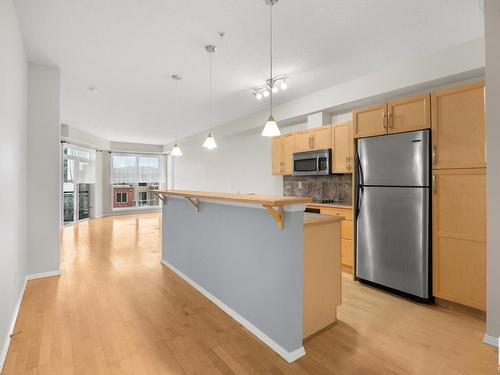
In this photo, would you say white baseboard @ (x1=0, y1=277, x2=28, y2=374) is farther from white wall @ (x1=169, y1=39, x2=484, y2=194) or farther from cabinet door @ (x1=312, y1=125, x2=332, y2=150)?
white wall @ (x1=169, y1=39, x2=484, y2=194)

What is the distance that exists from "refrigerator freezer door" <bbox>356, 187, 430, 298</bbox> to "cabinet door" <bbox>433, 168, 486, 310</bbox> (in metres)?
0.12

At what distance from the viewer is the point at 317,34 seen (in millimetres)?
2760

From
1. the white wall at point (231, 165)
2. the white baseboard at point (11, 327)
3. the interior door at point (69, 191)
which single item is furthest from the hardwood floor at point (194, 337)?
the interior door at point (69, 191)

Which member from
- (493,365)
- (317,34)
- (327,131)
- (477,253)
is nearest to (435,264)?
(477,253)

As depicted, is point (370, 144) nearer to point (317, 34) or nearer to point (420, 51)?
point (420, 51)

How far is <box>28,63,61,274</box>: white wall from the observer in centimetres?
349

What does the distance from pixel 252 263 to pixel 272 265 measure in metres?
0.26

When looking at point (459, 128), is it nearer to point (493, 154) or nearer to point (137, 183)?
point (493, 154)

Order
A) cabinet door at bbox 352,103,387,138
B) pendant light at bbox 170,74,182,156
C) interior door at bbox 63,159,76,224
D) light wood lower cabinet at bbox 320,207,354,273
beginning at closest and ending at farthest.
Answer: cabinet door at bbox 352,103,387,138 → light wood lower cabinet at bbox 320,207,354,273 → pendant light at bbox 170,74,182,156 → interior door at bbox 63,159,76,224

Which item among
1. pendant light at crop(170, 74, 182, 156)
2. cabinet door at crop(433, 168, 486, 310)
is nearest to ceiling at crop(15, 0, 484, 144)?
pendant light at crop(170, 74, 182, 156)

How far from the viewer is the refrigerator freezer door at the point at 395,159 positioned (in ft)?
9.30

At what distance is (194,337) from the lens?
221cm

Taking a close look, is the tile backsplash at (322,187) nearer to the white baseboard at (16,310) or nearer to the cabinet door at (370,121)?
the cabinet door at (370,121)

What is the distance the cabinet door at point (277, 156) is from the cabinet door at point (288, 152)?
0.26 feet
